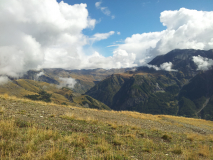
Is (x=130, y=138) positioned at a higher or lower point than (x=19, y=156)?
lower

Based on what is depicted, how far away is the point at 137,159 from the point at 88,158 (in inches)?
115

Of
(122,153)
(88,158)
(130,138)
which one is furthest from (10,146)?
(130,138)

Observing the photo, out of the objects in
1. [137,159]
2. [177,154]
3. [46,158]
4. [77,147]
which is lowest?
[177,154]

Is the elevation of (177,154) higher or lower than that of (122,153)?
lower

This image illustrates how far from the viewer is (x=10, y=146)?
5711 millimetres

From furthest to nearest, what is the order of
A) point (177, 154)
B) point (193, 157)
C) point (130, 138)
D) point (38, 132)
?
1. point (130, 138)
2. point (177, 154)
3. point (38, 132)
4. point (193, 157)

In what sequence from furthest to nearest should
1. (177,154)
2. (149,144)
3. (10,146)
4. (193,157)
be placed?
(149,144)
(177,154)
(193,157)
(10,146)

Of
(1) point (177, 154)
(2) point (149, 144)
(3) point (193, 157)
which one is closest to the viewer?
(3) point (193, 157)

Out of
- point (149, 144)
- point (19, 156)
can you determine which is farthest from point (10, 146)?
point (149, 144)

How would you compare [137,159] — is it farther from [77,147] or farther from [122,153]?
[77,147]

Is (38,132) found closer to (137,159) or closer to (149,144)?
(137,159)

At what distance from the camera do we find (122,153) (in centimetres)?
697

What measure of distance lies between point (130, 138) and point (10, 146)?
8.44m

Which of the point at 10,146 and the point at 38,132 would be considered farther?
the point at 38,132
